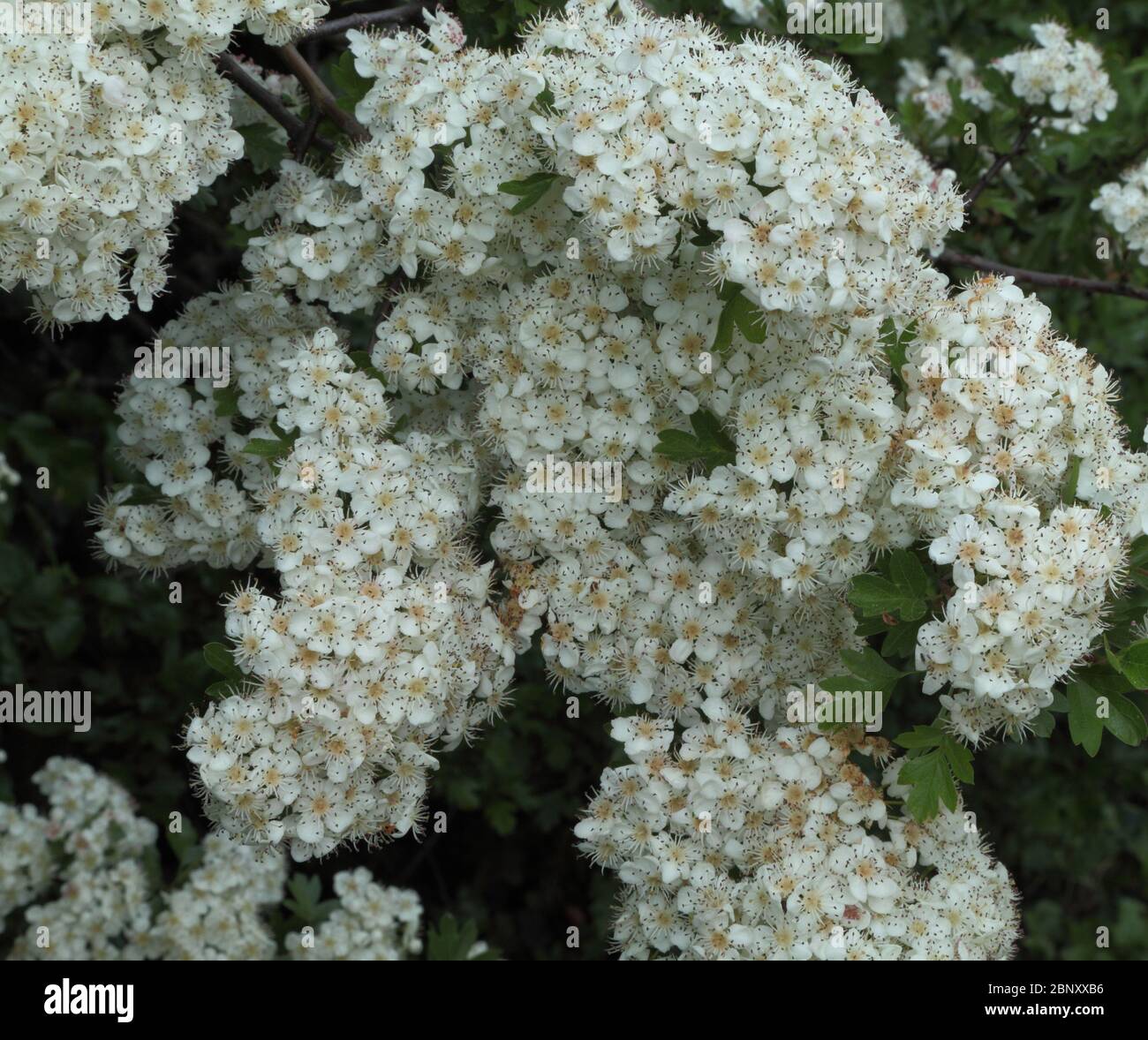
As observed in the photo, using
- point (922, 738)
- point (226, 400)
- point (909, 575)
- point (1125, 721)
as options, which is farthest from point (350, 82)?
point (1125, 721)

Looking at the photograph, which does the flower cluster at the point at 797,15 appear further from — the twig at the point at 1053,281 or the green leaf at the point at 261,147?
the green leaf at the point at 261,147

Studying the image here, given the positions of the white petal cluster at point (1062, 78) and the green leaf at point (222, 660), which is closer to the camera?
the green leaf at point (222, 660)

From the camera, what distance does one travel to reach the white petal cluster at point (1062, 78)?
4.52 m

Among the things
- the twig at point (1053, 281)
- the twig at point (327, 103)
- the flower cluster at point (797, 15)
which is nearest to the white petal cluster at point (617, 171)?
the twig at point (327, 103)

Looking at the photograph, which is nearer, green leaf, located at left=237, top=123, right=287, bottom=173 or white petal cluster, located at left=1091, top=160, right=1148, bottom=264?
green leaf, located at left=237, top=123, right=287, bottom=173

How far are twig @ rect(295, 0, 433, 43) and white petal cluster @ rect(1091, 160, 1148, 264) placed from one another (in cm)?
229

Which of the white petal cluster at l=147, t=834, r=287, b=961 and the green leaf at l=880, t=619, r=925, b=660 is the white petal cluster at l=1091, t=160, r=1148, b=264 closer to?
the green leaf at l=880, t=619, r=925, b=660

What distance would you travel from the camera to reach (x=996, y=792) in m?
6.54

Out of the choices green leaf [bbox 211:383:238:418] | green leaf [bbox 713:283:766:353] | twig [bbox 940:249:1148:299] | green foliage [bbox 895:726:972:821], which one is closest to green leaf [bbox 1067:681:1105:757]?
green foliage [bbox 895:726:972:821]

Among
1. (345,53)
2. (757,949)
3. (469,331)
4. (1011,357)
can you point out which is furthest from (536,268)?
(757,949)

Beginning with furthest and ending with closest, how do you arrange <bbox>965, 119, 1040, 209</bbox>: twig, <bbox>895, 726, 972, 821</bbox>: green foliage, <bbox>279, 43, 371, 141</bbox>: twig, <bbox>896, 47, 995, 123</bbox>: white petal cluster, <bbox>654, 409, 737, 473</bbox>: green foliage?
<bbox>896, 47, 995, 123</bbox>: white petal cluster < <bbox>965, 119, 1040, 209</bbox>: twig < <bbox>279, 43, 371, 141</bbox>: twig < <bbox>654, 409, 737, 473</bbox>: green foliage < <bbox>895, 726, 972, 821</bbox>: green foliage

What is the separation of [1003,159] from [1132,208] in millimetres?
456

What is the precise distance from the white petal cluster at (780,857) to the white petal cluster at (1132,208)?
2.02 meters

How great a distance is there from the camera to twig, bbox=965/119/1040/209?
442cm
